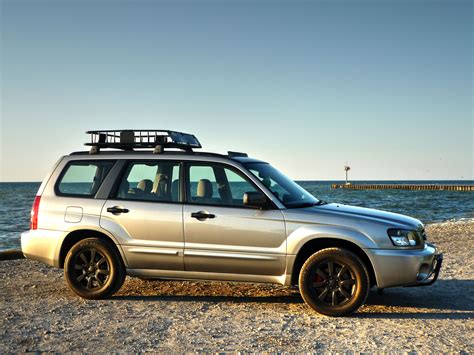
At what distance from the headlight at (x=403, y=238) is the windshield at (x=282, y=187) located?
106 cm

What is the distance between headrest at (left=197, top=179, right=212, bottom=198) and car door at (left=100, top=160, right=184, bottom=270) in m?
0.26

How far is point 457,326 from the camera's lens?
18.1 ft

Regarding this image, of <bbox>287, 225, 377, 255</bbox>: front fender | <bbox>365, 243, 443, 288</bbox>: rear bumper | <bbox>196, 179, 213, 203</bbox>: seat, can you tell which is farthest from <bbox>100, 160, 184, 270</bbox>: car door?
<bbox>365, 243, 443, 288</bbox>: rear bumper

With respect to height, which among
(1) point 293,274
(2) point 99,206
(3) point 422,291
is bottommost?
(3) point 422,291

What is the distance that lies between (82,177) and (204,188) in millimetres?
1751

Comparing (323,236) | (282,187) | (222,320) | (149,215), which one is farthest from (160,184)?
(323,236)

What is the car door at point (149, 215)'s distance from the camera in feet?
20.9

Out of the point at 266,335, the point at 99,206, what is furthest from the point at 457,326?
the point at 99,206

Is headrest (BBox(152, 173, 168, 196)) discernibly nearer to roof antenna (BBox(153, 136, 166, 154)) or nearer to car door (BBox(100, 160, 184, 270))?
car door (BBox(100, 160, 184, 270))

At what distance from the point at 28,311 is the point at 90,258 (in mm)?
954

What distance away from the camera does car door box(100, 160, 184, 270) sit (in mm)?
6371

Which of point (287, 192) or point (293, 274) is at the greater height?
point (287, 192)

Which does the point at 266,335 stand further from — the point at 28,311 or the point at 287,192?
the point at 28,311

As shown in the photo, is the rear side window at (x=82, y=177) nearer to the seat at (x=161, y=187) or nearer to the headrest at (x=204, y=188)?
the seat at (x=161, y=187)
